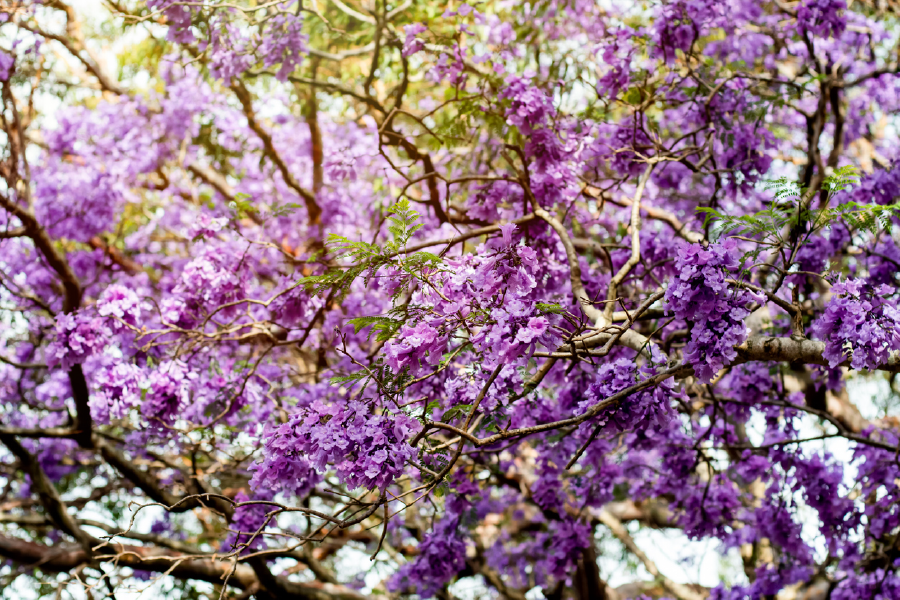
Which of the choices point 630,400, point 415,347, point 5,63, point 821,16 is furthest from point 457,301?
point 5,63

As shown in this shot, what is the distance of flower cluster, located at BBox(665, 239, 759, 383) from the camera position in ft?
8.45

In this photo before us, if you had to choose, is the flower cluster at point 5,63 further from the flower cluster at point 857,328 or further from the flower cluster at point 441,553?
the flower cluster at point 857,328

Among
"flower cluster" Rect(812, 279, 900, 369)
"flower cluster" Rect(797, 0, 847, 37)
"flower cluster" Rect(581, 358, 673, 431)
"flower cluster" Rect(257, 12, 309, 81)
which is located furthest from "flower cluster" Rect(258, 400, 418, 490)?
"flower cluster" Rect(797, 0, 847, 37)

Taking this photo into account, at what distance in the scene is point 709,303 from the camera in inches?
102

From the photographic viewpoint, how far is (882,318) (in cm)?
280

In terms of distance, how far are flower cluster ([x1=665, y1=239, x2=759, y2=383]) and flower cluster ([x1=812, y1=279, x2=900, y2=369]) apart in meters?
0.46

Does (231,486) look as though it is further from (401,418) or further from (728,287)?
(728,287)

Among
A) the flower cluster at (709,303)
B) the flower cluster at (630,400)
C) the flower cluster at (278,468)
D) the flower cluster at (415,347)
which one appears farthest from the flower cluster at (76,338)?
the flower cluster at (709,303)

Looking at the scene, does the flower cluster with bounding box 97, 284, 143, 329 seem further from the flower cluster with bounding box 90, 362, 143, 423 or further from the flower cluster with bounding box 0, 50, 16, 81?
the flower cluster with bounding box 0, 50, 16, 81

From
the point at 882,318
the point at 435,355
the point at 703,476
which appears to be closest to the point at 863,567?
the point at 703,476

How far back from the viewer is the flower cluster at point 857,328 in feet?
8.97

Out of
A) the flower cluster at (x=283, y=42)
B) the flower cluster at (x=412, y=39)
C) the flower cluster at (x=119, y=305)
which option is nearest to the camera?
the flower cluster at (x=119, y=305)

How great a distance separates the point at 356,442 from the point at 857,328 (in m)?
1.87

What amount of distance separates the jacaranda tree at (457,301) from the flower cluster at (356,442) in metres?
0.01
